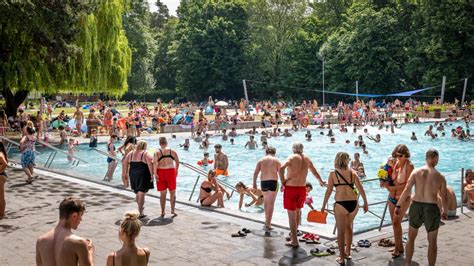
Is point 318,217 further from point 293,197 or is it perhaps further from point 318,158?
point 318,158

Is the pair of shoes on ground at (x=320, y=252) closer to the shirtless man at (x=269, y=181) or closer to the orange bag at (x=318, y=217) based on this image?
the orange bag at (x=318, y=217)

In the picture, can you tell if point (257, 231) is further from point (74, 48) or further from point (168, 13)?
point (168, 13)

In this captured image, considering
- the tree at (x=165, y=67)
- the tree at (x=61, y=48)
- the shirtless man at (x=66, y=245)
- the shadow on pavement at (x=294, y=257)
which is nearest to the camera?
the shirtless man at (x=66, y=245)

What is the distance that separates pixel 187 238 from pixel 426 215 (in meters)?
4.07

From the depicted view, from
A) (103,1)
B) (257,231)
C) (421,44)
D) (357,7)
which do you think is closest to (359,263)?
(257,231)

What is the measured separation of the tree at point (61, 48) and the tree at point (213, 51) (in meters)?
41.7

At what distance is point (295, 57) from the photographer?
A: 7150 centimetres

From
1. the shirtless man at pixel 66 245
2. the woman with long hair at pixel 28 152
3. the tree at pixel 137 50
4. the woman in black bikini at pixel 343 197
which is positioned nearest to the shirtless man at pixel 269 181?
the woman in black bikini at pixel 343 197

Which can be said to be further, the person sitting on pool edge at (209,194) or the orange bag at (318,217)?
the person sitting on pool edge at (209,194)

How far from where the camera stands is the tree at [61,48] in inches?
843

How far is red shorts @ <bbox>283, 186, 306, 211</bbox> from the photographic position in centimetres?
848

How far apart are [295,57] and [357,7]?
34.4 ft

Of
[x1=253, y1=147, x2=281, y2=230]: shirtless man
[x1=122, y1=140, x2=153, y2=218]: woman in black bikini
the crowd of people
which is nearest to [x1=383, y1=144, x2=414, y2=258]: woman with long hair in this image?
the crowd of people

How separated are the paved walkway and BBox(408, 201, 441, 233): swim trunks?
0.86 m
